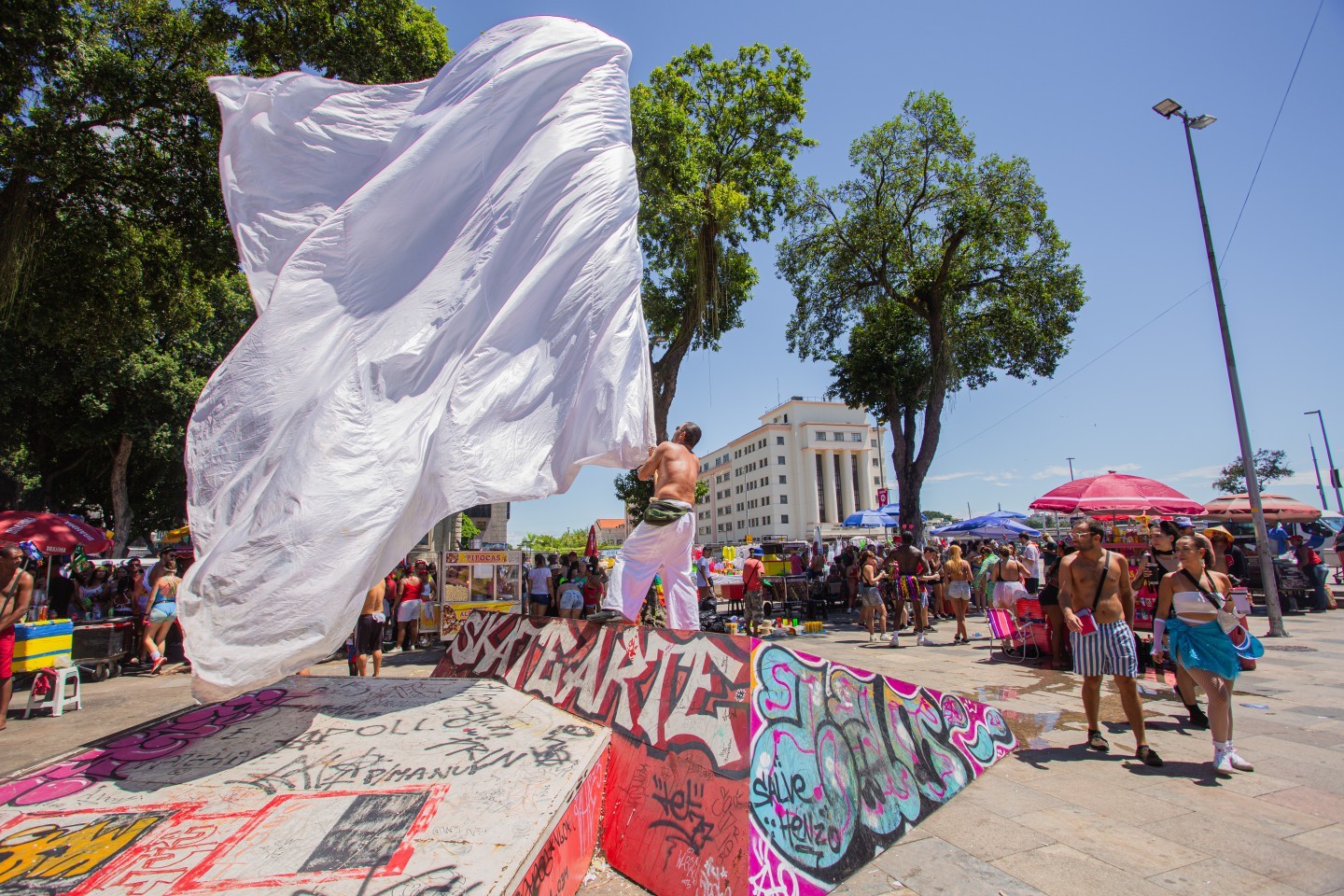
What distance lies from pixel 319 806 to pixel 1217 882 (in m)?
4.29

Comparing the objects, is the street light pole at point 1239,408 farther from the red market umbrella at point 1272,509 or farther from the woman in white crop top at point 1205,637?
the woman in white crop top at point 1205,637

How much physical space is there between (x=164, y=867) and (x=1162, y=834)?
4963 millimetres

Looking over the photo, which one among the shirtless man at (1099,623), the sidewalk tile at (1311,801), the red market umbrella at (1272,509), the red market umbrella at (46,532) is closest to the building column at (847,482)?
the red market umbrella at (1272,509)

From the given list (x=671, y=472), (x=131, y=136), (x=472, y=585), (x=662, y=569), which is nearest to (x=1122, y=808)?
(x=662, y=569)

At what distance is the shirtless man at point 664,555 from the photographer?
4.82 meters

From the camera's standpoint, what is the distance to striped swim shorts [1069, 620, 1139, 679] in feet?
16.9

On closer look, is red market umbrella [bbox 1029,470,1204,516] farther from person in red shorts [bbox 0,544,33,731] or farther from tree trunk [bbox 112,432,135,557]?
tree trunk [bbox 112,432,135,557]

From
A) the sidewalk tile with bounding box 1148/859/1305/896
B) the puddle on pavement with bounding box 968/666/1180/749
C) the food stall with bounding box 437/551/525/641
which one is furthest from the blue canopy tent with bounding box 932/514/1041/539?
the sidewalk tile with bounding box 1148/859/1305/896

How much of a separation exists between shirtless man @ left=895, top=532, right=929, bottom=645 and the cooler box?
41.6 feet

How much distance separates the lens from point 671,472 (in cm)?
499

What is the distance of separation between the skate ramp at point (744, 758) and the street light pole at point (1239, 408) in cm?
1099

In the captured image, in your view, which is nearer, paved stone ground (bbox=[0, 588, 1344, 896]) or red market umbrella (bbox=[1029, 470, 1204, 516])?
paved stone ground (bbox=[0, 588, 1344, 896])

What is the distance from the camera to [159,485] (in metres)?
29.8

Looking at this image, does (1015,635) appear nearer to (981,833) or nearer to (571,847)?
(981,833)
